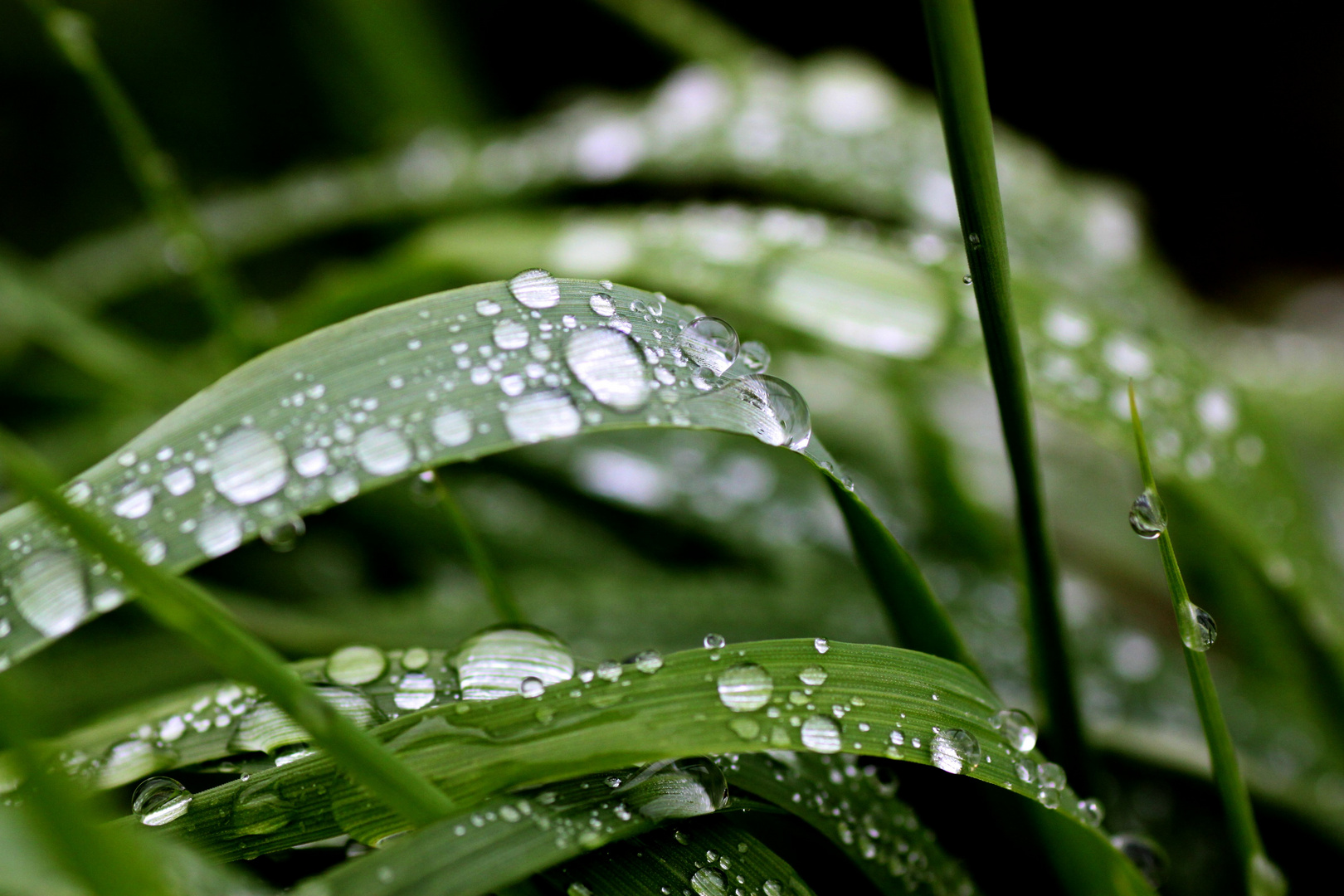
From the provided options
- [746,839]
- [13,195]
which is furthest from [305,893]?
[13,195]

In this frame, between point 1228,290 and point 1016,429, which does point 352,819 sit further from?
point 1228,290

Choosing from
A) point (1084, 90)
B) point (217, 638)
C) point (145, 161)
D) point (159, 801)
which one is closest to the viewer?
point (217, 638)

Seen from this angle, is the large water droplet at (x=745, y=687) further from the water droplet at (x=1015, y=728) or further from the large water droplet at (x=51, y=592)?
the large water droplet at (x=51, y=592)

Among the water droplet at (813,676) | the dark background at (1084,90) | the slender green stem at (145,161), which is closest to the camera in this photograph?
the water droplet at (813,676)

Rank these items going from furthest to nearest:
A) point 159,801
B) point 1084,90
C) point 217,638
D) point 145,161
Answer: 1. point 1084,90
2. point 145,161
3. point 159,801
4. point 217,638

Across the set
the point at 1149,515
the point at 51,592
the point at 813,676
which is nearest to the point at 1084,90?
the point at 1149,515

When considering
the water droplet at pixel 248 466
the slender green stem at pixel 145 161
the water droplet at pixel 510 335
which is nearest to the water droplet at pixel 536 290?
the water droplet at pixel 510 335

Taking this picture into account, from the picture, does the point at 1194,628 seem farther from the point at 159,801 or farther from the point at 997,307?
the point at 159,801
